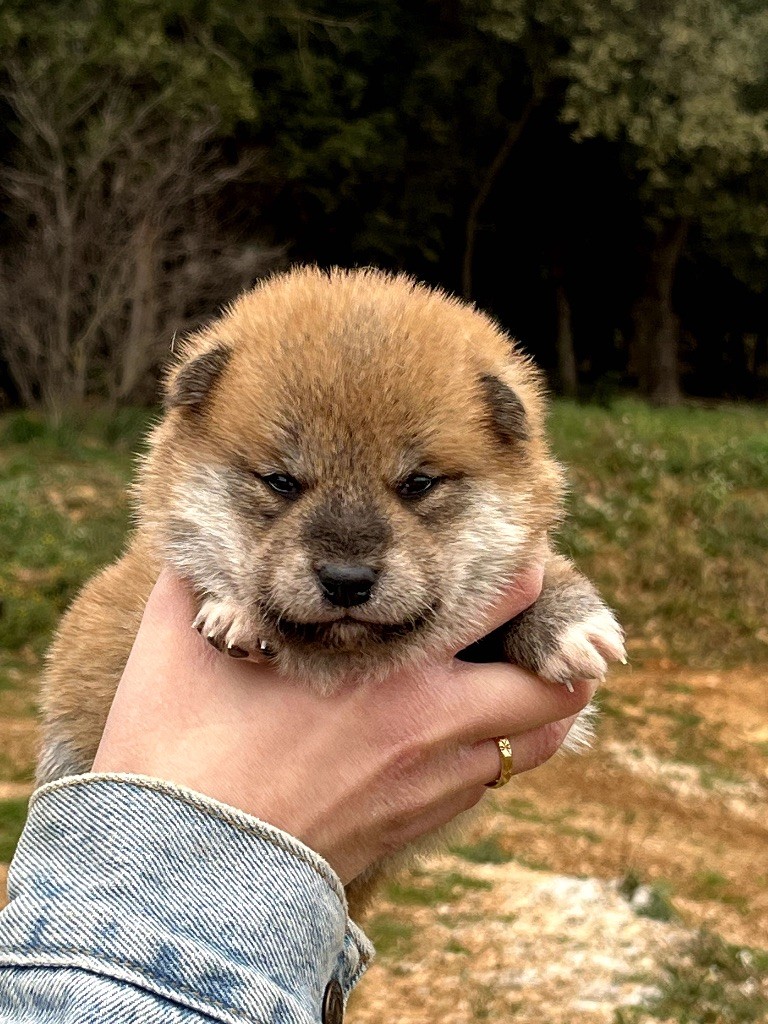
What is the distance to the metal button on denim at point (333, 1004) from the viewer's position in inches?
66.9

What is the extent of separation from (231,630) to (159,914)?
0.92 m

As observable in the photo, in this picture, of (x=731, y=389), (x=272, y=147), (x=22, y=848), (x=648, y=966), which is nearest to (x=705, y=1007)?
(x=648, y=966)

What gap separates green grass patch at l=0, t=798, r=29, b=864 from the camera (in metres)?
5.09

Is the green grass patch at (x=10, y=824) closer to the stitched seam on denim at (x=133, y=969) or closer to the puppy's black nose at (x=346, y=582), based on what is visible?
the puppy's black nose at (x=346, y=582)

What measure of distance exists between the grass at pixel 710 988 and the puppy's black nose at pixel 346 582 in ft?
9.00

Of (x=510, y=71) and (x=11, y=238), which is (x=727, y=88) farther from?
(x=11, y=238)

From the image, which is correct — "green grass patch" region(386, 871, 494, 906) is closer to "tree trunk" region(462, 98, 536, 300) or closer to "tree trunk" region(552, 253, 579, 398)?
"tree trunk" region(462, 98, 536, 300)

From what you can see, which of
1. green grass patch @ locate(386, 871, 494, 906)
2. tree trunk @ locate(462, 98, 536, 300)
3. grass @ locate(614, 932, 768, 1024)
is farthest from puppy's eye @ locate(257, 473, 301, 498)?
tree trunk @ locate(462, 98, 536, 300)

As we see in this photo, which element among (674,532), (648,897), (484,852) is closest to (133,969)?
(648,897)

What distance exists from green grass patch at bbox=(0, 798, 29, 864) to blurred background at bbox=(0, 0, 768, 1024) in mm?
31

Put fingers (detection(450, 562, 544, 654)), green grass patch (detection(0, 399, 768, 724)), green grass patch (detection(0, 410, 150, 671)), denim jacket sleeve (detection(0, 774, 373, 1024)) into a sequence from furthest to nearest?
green grass patch (detection(0, 399, 768, 724))
green grass patch (detection(0, 410, 150, 671))
fingers (detection(450, 562, 544, 654))
denim jacket sleeve (detection(0, 774, 373, 1024))

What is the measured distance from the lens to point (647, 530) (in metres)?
10.0

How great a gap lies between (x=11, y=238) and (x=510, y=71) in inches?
438

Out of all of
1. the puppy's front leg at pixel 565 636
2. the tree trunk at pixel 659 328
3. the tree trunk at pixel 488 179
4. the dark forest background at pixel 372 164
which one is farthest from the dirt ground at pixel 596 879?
the tree trunk at pixel 659 328
